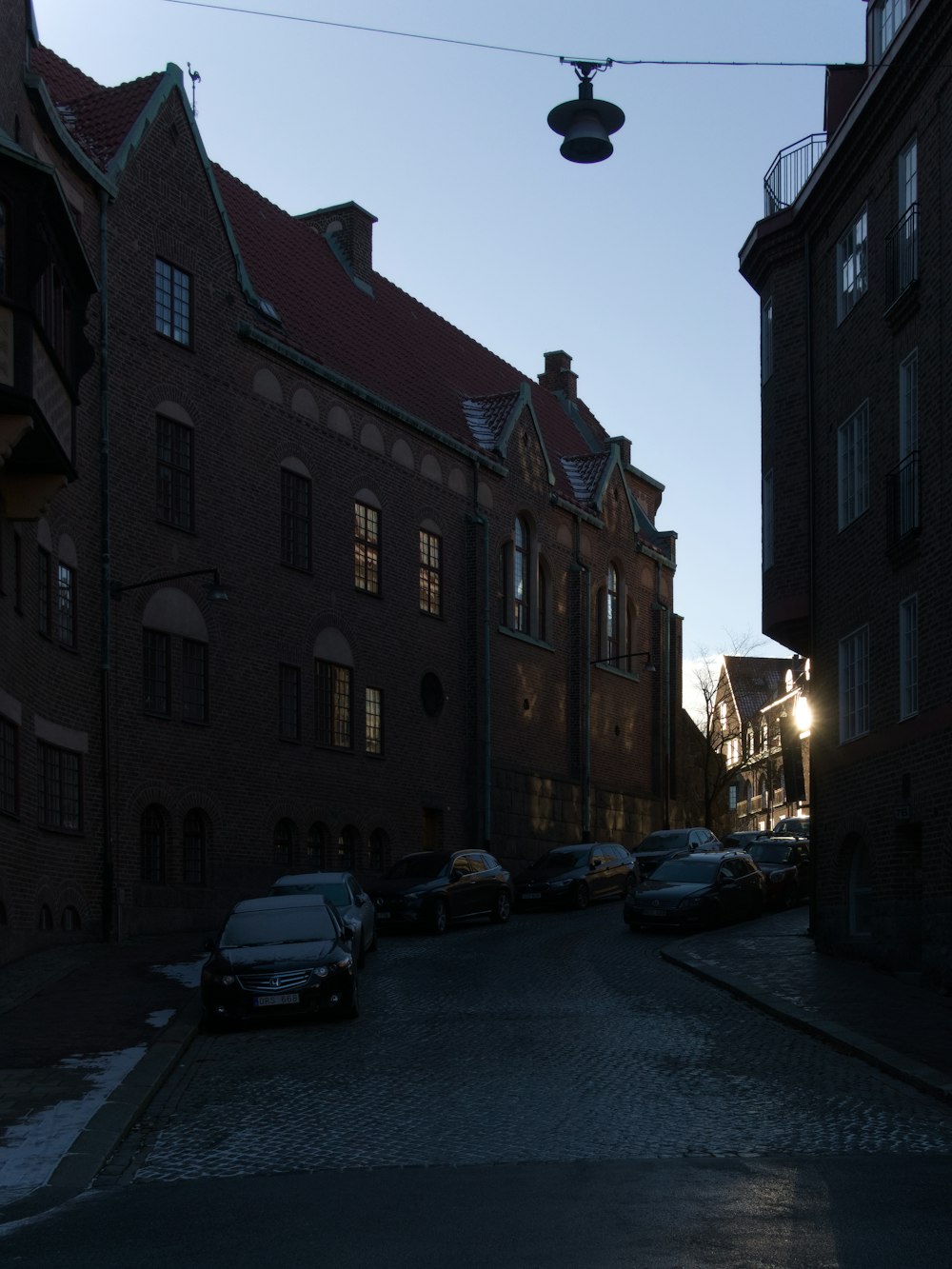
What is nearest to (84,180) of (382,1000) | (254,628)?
(254,628)

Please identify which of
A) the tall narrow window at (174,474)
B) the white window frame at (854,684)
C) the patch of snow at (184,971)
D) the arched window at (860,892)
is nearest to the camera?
the patch of snow at (184,971)

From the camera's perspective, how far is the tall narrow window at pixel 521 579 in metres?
45.9

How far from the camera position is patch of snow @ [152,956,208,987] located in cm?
2253

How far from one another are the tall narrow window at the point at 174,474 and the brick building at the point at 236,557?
90 millimetres

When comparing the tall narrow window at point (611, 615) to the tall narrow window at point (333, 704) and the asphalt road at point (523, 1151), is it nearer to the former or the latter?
the tall narrow window at point (333, 704)

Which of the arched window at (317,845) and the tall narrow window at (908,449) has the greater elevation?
the tall narrow window at (908,449)

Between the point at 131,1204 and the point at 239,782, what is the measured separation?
75.9 feet

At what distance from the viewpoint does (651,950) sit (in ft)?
91.1

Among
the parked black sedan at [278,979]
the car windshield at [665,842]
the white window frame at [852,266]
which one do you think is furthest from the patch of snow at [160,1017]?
the car windshield at [665,842]

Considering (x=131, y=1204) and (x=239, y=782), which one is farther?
(x=239, y=782)

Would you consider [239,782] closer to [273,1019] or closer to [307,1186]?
[273,1019]

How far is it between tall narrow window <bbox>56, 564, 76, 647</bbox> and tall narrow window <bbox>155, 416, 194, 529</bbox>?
3380 mm

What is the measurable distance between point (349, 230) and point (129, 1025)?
32646mm

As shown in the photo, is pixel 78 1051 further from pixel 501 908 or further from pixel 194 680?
pixel 501 908
